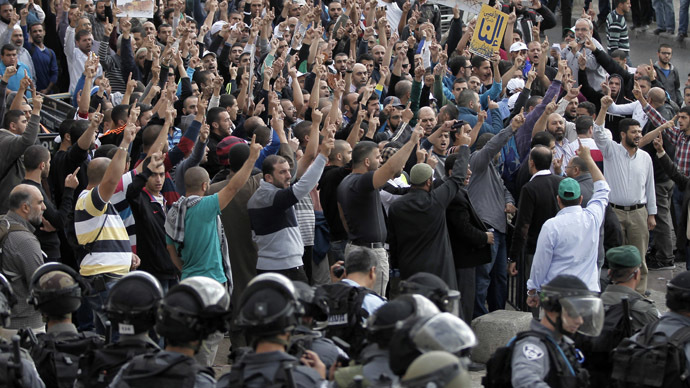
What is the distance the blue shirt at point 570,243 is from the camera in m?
8.23

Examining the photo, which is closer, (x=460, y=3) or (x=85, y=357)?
(x=85, y=357)

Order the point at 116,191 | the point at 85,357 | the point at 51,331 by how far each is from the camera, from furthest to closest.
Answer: the point at 116,191 → the point at 51,331 → the point at 85,357

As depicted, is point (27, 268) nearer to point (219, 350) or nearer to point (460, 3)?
point (219, 350)

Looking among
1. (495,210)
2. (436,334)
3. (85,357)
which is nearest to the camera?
(436,334)

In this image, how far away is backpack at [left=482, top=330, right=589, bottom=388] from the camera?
5191mm

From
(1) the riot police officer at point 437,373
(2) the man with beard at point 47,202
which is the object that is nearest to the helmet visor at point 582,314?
(1) the riot police officer at point 437,373

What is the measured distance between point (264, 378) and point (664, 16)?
56.6 ft

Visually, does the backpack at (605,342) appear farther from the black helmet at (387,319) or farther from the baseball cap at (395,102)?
the baseball cap at (395,102)

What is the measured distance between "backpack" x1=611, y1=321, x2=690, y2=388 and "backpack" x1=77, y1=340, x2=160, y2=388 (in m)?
2.51

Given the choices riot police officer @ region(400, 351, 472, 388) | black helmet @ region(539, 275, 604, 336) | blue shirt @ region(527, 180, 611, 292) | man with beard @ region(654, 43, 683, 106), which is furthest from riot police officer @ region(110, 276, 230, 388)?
man with beard @ region(654, 43, 683, 106)

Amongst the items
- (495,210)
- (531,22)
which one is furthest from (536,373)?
(531,22)

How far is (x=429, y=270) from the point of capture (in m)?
8.62

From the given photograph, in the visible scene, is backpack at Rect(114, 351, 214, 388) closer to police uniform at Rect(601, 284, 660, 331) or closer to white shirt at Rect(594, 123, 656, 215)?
police uniform at Rect(601, 284, 660, 331)

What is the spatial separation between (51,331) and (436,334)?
7.97 ft
